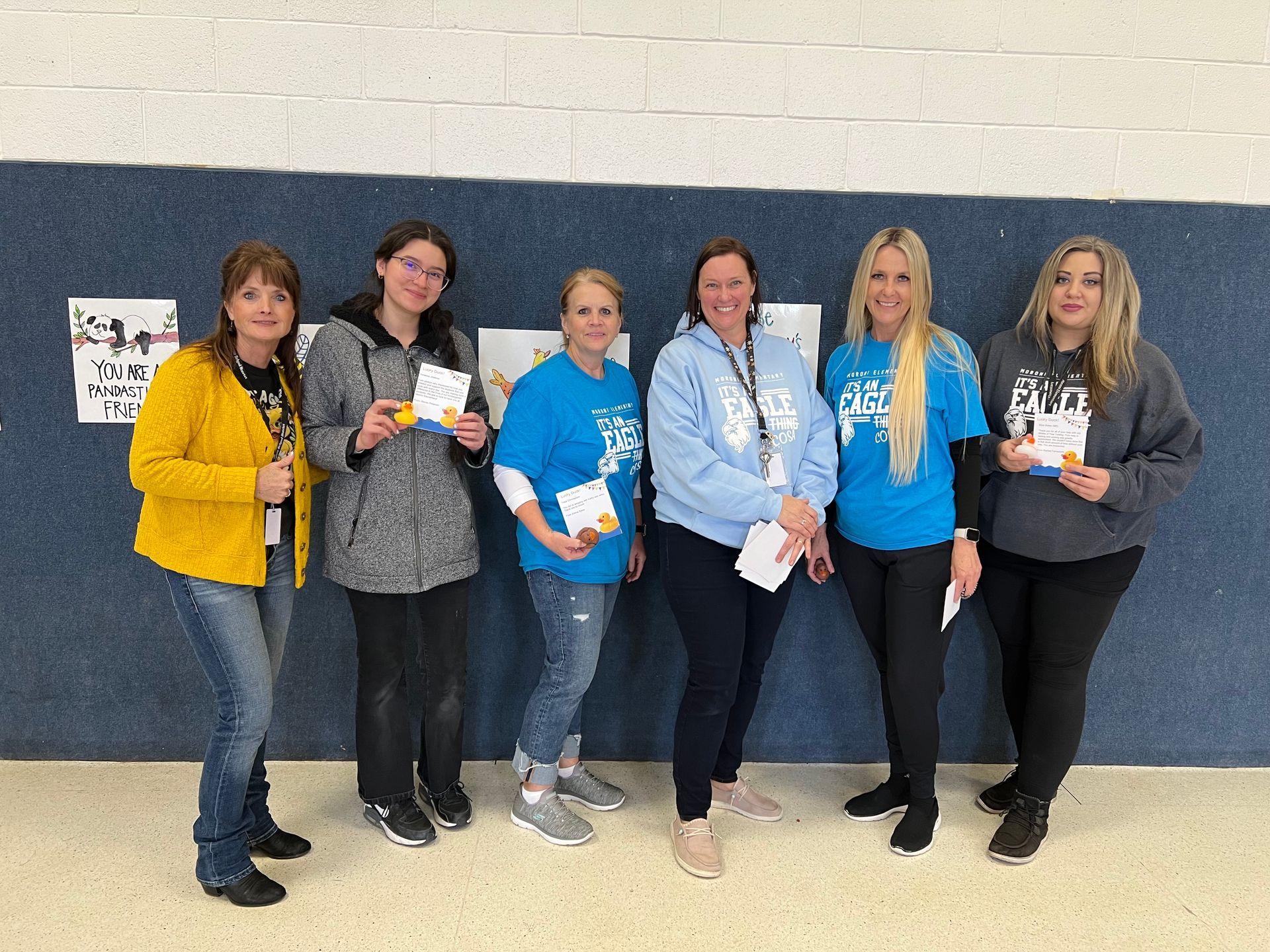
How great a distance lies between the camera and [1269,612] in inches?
105

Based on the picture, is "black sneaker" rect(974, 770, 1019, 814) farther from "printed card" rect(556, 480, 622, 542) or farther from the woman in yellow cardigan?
the woman in yellow cardigan

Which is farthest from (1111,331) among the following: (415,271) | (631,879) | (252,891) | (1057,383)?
(252,891)

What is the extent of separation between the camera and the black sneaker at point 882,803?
240 centimetres

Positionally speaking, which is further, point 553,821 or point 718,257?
point 553,821

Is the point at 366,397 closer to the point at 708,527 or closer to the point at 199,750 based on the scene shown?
the point at 708,527

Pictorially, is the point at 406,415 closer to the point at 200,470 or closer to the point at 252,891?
the point at 200,470

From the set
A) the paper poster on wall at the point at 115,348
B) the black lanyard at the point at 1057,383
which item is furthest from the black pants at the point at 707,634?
the paper poster on wall at the point at 115,348

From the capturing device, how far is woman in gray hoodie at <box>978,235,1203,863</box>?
6.96ft

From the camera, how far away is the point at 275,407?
6.31ft

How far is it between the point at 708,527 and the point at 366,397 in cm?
98

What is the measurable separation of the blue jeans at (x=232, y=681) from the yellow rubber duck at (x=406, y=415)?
44 cm

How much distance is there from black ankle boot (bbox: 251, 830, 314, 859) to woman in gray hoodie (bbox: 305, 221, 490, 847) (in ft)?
0.69

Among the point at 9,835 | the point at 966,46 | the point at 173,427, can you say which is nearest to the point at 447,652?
the point at 173,427

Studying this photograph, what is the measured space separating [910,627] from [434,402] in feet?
4.80
